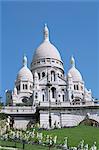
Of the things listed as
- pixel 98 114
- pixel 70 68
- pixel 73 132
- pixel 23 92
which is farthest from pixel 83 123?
pixel 70 68

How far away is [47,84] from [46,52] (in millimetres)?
19280

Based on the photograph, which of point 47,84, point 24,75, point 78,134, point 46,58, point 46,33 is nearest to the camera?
point 78,134

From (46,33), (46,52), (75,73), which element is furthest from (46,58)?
(46,33)

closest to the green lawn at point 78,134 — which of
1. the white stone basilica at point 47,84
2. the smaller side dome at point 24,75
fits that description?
the white stone basilica at point 47,84

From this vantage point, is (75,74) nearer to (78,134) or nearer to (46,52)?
(46,52)

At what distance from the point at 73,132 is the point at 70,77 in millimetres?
29069

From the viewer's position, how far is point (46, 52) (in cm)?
8031

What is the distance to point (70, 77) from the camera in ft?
240

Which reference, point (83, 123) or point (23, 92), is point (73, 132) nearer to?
point (83, 123)

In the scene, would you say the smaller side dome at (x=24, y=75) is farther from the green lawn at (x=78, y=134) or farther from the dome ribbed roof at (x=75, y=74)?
the green lawn at (x=78, y=134)

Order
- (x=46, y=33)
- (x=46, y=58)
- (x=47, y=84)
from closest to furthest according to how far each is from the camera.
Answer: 1. (x=47, y=84)
2. (x=46, y=58)
3. (x=46, y=33)

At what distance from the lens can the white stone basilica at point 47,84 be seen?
6912cm

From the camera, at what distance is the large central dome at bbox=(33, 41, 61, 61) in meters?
79.9

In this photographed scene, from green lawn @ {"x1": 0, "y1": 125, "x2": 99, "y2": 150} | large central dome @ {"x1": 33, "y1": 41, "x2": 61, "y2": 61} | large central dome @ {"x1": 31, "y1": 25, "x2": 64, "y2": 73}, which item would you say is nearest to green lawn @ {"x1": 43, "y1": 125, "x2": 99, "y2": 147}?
green lawn @ {"x1": 0, "y1": 125, "x2": 99, "y2": 150}
